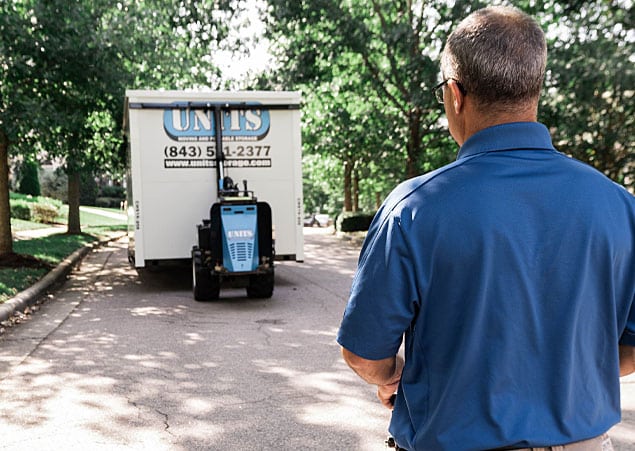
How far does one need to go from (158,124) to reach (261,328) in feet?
14.5

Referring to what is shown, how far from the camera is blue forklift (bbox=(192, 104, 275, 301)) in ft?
34.2

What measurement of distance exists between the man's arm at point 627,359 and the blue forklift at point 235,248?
8619mm

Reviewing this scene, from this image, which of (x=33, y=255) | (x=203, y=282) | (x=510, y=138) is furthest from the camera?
(x=33, y=255)

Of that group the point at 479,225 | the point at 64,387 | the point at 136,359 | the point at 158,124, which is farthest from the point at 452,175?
the point at 158,124

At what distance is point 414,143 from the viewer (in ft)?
76.8

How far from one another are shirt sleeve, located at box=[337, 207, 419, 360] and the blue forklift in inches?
343

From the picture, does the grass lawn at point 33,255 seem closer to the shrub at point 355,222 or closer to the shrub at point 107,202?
the shrub at point 355,222

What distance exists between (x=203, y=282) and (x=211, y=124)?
2600 millimetres

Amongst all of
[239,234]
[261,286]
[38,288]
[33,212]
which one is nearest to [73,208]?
[33,212]

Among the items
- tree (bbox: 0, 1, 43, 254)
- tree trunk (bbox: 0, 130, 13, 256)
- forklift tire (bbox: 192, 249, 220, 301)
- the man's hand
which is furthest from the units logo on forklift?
the man's hand

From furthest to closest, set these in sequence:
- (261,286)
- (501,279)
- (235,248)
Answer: (261,286) → (235,248) → (501,279)

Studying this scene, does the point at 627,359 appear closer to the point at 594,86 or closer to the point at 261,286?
the point at 261,286

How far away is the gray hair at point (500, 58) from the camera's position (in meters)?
1.72

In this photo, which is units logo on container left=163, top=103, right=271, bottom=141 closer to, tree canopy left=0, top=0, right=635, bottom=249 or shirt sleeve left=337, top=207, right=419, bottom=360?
tree canopy left=0, top=0, right=635, bottom=249
